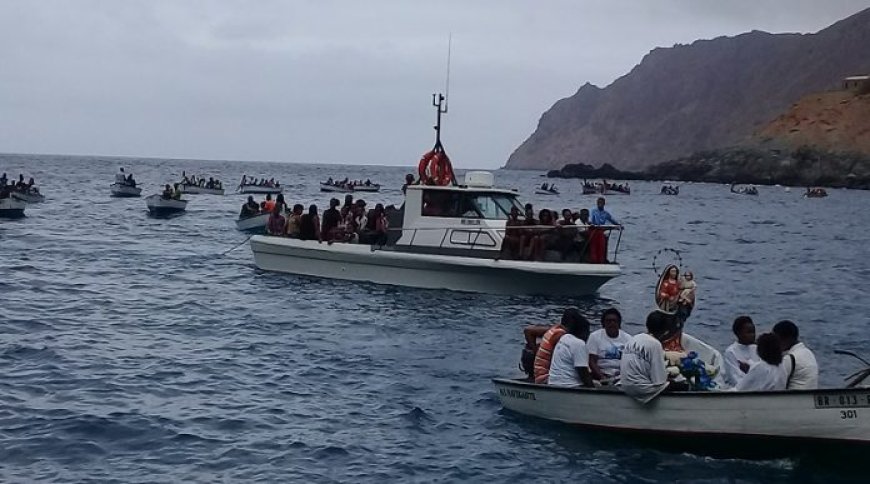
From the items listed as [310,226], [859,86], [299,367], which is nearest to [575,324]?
[299,367]

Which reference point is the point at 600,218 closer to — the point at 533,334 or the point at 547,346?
the point at 533,334

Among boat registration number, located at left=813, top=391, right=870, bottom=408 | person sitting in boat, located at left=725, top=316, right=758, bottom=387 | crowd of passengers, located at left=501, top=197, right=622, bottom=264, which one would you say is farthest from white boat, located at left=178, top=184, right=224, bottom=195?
boat registration number, located at left=813, top=391, right=870, bottom=408

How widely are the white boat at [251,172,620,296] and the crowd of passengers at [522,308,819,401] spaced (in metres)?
9.62

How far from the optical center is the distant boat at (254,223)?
143 ft

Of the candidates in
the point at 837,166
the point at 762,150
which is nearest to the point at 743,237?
the point at 837,166

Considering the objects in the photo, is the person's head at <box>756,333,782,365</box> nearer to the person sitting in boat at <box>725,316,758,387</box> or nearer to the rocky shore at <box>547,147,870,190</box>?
the person sitting in boat at <box>725,316,758,387</box>

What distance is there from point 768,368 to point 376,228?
15.9 meters

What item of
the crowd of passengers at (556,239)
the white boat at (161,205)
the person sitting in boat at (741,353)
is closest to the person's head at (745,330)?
the person sitting in boat at (741,353)

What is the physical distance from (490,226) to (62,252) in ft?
55.9

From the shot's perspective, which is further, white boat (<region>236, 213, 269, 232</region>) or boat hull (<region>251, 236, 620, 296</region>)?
white boat (<region>236, 213, 269, 232</region>)

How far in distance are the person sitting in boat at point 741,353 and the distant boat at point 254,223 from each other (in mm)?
31972

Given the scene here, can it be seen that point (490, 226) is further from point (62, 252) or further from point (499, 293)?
point (62, 252)

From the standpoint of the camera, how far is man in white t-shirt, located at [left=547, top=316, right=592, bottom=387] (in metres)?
13.3

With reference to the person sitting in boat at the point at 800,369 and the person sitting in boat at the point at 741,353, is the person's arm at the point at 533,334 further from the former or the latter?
the person sitting in boat at the point at 800,369
